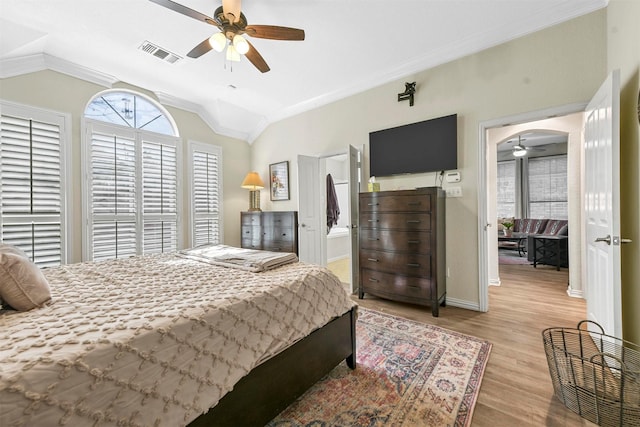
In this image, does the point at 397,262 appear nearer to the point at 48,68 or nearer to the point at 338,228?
the point at 338,228

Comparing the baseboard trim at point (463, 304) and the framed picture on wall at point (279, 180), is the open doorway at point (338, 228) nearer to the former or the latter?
Answer: the framed picture on wall at point (279, 180)

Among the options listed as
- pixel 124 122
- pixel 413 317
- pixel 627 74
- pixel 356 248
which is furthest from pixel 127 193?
pixel 627 74

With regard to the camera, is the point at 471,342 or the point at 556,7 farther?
the point at 556,7

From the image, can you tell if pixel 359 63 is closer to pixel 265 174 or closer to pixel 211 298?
pixel 265 174

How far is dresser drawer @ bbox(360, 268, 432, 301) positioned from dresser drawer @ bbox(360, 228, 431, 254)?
30 cm

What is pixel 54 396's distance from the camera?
2.27 ft

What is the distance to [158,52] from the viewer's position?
3021mm

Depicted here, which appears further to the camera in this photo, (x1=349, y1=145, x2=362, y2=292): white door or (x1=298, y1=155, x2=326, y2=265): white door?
(x1=298, y1=155, x2=326, y2=265): white door

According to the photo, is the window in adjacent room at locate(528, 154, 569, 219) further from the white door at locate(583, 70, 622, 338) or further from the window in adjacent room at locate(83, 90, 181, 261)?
the window in adjacent room at locate(83, 90, 181, 261)

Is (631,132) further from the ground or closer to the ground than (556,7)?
closer to the ground

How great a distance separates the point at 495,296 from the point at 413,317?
4.68 ft

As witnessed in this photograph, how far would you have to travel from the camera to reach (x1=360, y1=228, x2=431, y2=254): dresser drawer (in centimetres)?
280

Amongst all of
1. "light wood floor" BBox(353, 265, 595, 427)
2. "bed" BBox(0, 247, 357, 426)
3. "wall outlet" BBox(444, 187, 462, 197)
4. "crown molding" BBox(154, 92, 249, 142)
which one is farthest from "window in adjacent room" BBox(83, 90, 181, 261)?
"wall outlet" BBox(444, 187, 462, 197)

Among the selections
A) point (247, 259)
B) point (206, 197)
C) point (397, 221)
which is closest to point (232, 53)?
point (247, 259)
